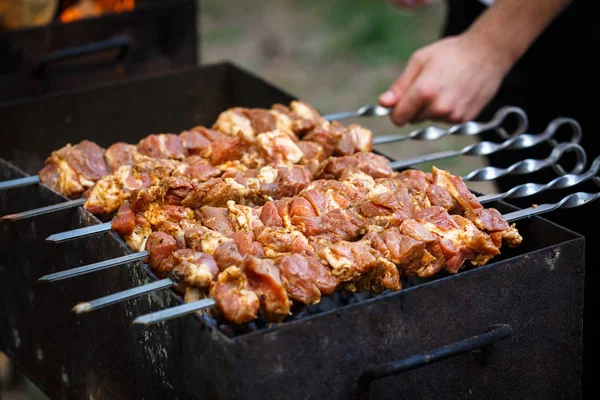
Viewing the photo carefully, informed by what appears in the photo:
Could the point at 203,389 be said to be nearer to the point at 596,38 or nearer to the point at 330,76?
the point at 596,38

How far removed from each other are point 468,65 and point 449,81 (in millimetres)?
138

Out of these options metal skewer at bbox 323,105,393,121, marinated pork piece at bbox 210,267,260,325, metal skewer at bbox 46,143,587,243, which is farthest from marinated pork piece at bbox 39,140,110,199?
metal skewer at bbox 323,105,393,121

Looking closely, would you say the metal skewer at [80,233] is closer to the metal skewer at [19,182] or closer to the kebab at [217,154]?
the kebab at [217,154]

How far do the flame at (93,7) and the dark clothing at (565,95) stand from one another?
2.15 metres

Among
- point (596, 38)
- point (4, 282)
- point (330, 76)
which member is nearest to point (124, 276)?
point (4, 282)

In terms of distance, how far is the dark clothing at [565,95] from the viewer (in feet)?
12.7

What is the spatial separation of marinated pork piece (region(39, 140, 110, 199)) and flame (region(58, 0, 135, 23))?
2479 mm

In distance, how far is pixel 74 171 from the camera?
2.84 metres

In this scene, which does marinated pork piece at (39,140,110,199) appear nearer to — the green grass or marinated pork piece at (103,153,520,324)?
marinated pork piece at (103,153,520,324)

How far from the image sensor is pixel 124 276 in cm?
232

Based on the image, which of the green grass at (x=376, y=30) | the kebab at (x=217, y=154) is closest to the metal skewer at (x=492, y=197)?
the kebab at (x=217, y=154)

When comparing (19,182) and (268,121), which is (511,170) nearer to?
(268,121)

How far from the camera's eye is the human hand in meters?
3.46

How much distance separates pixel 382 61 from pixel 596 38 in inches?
229
